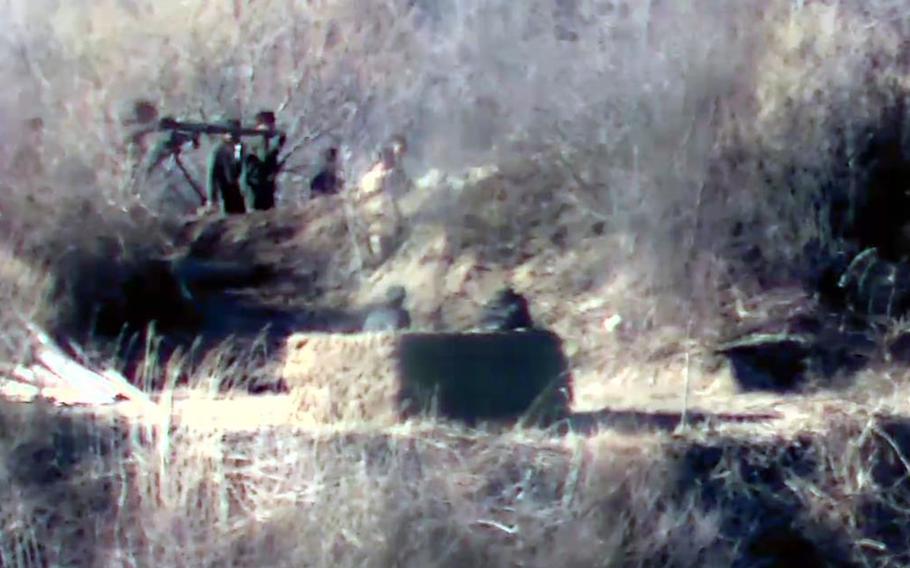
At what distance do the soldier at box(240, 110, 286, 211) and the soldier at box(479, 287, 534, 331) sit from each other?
11.0ft

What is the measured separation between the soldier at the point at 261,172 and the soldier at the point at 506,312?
335 cm

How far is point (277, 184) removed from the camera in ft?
53.8

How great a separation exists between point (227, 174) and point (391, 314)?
267 cm

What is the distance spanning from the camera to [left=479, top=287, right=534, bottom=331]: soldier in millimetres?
12195

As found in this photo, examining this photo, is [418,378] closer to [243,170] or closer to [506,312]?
[506,312]

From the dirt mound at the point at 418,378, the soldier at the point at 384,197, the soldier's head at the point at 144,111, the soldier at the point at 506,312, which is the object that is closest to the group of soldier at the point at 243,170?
the soldier's head at the point at 144,111

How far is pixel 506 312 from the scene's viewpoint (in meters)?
12.8

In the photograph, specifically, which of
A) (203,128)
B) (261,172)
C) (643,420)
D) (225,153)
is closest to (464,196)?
(261,172)

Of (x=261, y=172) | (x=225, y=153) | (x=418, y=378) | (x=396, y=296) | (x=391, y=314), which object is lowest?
(x=418, y=378)

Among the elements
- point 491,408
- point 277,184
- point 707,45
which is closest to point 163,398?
point 491,408

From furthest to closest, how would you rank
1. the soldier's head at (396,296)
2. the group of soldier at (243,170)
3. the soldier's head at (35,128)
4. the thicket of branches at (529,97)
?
1. the group of soldier at (243,170)
2. the soldier's head at (35,128)
3. the soldier's head at (396,296)
4. the thicket of branches at (529,97)

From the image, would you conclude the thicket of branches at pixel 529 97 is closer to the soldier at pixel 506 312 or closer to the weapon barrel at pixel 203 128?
the weapon barrel at pixel 203 128

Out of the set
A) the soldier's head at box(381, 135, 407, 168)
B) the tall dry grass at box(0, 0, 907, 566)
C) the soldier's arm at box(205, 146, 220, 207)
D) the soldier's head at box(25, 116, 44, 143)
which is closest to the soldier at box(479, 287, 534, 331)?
the tall dry grass at box(0, 0, 907, 566)

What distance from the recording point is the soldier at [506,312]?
12.2 metres
